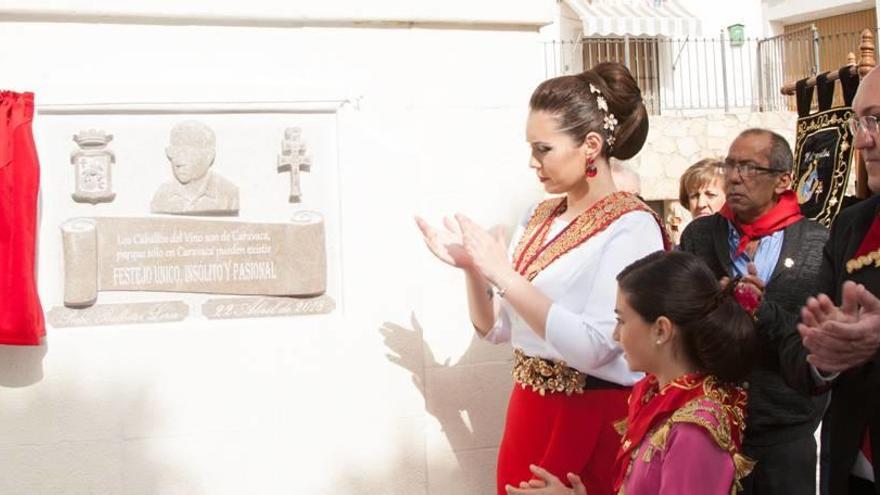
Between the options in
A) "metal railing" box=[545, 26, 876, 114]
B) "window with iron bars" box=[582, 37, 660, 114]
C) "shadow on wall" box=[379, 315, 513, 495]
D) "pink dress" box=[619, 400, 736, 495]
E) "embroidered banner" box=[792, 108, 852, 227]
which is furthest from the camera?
"window with iron bars" box=[582, 37, 660, 114]

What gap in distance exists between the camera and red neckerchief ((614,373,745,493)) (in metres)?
2.33

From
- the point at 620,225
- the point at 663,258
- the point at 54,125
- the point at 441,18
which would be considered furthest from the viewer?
the point at 441,18

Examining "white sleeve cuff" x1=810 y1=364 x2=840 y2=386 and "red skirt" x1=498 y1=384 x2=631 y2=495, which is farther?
"red skirt" x1=498 y1=384 x2=631 y2=495

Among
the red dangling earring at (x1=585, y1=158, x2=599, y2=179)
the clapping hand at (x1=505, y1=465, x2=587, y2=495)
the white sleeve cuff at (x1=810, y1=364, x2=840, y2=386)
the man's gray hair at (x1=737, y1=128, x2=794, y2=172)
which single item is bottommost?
the clapping hand at (x1=505, y1=465, x2=587, y2=495)

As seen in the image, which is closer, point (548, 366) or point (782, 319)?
point (782, 319)

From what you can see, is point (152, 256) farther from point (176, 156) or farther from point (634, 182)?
point (634, 182)

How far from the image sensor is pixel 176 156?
11.3ft

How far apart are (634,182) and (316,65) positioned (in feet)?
3.89

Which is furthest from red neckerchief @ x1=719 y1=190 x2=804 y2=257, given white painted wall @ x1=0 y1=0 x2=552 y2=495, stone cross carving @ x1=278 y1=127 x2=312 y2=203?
stone cross carving @ x1=278 y1=127 x2=312 y2=203

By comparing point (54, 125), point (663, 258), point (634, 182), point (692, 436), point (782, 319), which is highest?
point (54, 125)

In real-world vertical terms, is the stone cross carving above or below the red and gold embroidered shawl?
above

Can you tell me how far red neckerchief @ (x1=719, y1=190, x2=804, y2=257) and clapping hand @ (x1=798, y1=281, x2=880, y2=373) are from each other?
1.28 metres

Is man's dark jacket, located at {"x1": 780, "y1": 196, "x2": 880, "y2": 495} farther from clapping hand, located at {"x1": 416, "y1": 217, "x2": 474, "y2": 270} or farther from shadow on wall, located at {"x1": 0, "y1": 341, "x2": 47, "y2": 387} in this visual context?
shadow on wall, located at {"x1": 0, "y1": 341, "x2": 47, "y2": 387}

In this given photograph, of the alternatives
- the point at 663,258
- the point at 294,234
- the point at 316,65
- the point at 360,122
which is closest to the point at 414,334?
the point at 294,234
